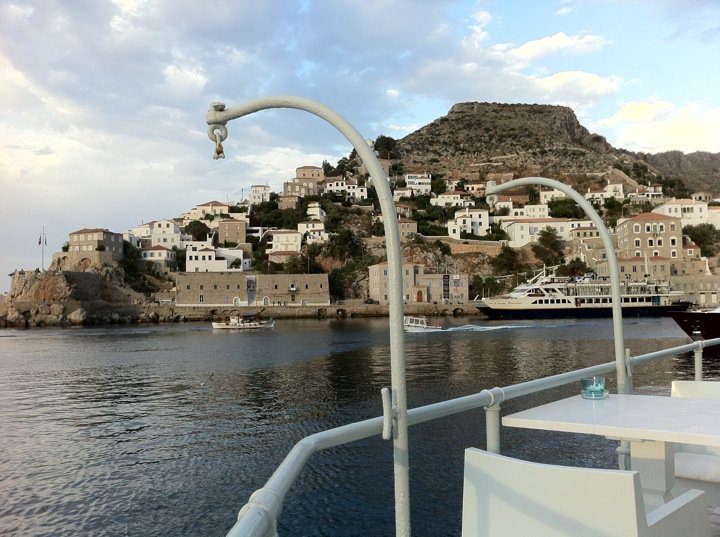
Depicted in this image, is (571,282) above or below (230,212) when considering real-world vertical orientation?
below

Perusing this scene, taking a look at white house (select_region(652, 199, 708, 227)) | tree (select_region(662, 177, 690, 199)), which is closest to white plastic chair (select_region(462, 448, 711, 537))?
white house (select_region(652, 199, 708, 227))

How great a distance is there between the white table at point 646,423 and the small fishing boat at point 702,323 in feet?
85.4

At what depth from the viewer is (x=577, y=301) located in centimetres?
5975

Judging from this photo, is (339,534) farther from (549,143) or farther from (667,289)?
(549,143)

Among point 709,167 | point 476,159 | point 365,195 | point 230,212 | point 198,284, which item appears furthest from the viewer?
point 709,167

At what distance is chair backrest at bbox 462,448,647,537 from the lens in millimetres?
2107

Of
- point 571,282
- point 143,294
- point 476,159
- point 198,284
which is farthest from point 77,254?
point 476,159

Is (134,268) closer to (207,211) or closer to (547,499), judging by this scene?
(207,211)

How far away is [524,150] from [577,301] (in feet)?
240

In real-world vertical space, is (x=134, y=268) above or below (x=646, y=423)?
above

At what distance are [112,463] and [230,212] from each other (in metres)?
78.5

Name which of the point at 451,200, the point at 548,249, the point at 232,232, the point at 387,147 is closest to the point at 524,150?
the point at 387,147

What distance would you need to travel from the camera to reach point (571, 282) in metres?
62.5

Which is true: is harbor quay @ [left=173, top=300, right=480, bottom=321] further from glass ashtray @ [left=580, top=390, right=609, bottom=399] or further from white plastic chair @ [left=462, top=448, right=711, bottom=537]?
white plastic chair @ [left=462, top=448, right=711, bottom=537]
